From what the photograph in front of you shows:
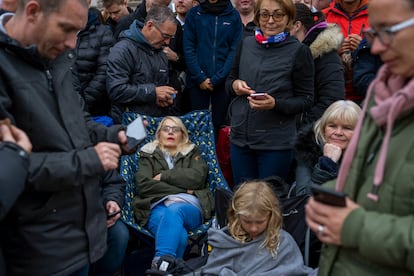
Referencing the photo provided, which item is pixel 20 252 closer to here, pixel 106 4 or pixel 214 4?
pixel 214 4

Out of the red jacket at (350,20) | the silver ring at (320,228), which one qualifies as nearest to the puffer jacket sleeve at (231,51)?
the red jacket at (350,20)

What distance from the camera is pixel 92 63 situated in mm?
4531

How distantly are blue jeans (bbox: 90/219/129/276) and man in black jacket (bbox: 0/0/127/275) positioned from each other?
1.00m

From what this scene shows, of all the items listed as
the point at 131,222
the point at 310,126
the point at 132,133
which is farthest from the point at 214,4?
the point at 132,133

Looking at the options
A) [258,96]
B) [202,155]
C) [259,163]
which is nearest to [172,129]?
[202,155]

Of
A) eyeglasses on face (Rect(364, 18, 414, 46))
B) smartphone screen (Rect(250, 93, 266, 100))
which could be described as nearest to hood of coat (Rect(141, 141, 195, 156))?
smartphone screen (Rect(250, 93, 266, 100))

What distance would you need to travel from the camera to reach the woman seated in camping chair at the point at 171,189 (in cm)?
371

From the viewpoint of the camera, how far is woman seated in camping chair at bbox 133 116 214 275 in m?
3.71

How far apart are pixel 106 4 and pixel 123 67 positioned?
1.51m

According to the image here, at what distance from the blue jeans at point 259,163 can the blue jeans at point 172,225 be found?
42 cm

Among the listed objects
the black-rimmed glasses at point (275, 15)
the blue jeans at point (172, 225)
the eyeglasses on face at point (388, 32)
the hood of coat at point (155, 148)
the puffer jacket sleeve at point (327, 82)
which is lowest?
the blue jeans at point (172, 225)

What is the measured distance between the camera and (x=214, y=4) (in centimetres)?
506

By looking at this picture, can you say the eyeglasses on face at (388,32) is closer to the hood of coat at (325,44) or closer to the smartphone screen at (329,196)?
the smartphone screen at (329,196)

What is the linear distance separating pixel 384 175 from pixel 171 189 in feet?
8.50
